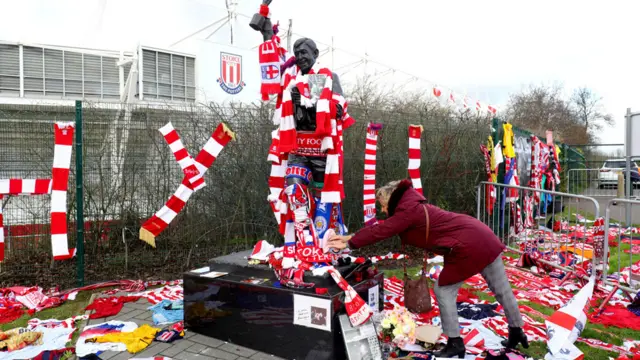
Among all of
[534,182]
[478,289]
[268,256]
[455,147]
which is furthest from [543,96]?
[268,256]

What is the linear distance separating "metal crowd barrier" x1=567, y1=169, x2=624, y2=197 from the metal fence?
10.1 meters

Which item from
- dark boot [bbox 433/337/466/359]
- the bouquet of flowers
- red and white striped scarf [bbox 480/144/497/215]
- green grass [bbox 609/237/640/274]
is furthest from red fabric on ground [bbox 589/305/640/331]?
red and white striped scarf [bbox 480/144/497/215]

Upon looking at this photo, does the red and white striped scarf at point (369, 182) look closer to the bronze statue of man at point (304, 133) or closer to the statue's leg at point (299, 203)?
the bronze statue of man at point (304, 133)

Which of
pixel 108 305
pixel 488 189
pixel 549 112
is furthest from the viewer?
pixel 549 112

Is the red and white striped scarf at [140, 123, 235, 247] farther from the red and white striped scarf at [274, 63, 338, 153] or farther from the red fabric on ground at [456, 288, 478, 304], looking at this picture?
the red fabric on ground at [456, 288, 478, 304]

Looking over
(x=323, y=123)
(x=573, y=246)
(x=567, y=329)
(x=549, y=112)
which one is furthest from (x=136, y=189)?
(x=549, y=112)

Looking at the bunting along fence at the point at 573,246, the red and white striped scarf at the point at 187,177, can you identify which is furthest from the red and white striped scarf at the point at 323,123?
the bunting along fence at the point at 573,246

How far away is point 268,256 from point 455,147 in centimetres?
538

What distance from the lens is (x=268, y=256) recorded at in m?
3.97

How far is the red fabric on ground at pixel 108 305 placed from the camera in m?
4.30

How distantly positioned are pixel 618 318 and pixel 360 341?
279 cm

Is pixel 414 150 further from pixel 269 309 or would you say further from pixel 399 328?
pixel 269 309

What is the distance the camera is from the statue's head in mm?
3826

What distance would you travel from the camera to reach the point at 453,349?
3248 millimetres
